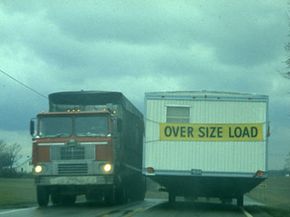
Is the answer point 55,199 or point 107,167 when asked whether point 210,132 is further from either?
point 55,199

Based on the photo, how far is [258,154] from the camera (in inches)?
838

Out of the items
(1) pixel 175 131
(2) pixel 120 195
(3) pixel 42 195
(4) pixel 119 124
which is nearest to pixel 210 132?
(1) pixel 175 131

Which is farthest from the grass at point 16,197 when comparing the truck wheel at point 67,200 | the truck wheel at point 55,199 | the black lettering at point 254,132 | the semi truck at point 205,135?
the black lettering at point 254,132

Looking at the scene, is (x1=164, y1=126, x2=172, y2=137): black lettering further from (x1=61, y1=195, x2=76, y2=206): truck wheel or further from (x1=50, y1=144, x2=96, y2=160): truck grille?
(x1=61, y1=195, x2=76, y2=206): truck wheel

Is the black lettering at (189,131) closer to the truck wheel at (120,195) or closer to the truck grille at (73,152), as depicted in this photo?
the truck grille at (73,152)

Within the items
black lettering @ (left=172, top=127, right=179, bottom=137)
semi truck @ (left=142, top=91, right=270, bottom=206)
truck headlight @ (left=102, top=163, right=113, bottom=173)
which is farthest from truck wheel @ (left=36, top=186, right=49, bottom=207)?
black lettering @ (left=172, top=127, right=179, bottom=137)

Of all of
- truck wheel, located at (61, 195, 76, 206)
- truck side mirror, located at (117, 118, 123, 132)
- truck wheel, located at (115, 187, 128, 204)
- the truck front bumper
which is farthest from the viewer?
truck wheel, located at (61, 195, 76, 206)

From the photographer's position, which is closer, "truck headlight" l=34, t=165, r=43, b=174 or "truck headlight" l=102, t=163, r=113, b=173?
"truck headlight" l=102, t=163, r=113, b=173

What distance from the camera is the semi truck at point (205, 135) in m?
21.4

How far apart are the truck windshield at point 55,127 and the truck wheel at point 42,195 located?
2023 millimetres

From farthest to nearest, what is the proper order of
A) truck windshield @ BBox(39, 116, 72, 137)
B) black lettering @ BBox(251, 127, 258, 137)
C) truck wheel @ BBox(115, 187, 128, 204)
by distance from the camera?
truck wheel @ BBox(115, 187, 128, 204), truck windshield @ BBox(39, 116, 72, 137), black lettering @ BBox(251, 127, 258, 137)

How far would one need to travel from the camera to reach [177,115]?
21656 millimetres

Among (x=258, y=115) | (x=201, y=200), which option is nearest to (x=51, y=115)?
(x=258, y=115)

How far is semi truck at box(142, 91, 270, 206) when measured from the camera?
21.4 metres
